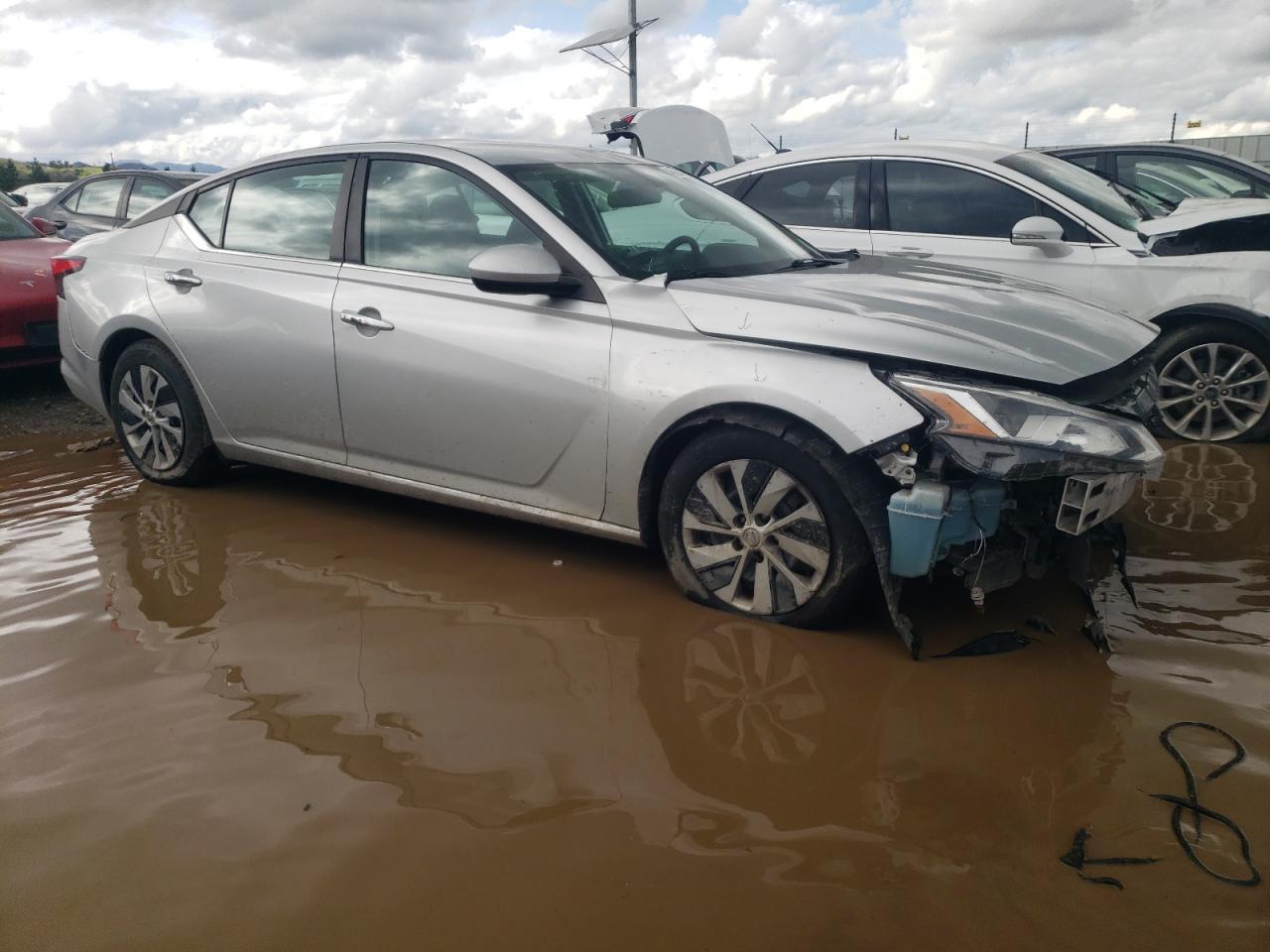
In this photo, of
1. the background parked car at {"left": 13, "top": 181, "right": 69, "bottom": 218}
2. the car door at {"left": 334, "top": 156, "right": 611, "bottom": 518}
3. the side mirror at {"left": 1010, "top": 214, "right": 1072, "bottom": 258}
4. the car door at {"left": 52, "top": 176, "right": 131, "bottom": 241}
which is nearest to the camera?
the car door at {"left": 334, "top": 156, "right": 611, "bottom": 518}

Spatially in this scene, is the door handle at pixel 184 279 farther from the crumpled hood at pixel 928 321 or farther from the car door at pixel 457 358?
the crumpled hood at pixel 928 321

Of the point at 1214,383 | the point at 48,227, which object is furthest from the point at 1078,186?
the point at 48,227

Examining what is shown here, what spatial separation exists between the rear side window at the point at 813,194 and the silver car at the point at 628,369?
1.69 metres

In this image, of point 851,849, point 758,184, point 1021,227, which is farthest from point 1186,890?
point 758,184

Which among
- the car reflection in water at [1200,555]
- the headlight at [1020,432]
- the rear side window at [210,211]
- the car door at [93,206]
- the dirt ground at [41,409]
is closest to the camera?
the headlight at [1020,432]

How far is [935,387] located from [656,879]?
5.22 feet

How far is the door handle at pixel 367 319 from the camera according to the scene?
13.0 feet

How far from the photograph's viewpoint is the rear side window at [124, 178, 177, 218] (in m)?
11.4

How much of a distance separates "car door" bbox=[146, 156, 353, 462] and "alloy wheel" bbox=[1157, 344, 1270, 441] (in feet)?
13.8

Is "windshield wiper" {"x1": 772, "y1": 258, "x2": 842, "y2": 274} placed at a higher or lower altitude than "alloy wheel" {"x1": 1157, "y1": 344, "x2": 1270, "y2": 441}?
higher

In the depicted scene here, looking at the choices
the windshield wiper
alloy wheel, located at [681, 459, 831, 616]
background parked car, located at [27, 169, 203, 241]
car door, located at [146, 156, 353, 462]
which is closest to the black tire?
car door, located at [146, 156, 353, 462]

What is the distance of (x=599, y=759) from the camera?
261 centimetres

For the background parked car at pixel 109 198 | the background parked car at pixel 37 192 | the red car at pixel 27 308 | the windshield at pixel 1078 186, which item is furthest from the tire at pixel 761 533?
the background parked car at pixel 37 192

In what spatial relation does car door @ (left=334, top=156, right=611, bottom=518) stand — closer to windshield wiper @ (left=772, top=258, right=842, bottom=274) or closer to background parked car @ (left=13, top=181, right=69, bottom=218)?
windshield wiper @ (left=772, top=258, right=842, bottom=274)
